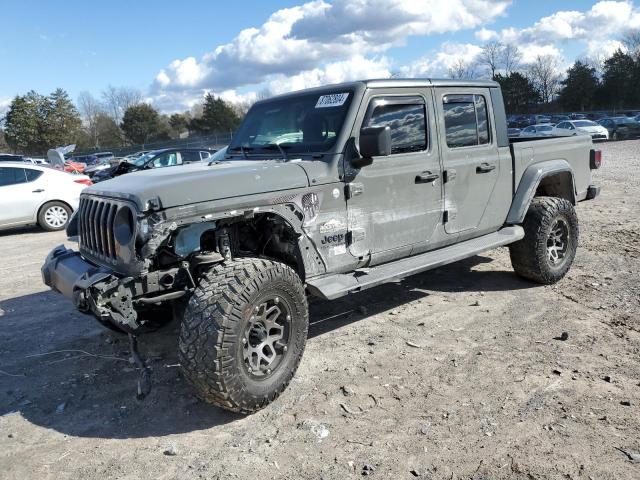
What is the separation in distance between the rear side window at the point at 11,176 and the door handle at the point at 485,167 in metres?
9.37

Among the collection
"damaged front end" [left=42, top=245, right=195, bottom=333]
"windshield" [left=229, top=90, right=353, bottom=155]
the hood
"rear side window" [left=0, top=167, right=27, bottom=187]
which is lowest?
"damaged front end" [left=42, top=245, right=195, bottom=333]

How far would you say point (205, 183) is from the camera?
3.42 metres

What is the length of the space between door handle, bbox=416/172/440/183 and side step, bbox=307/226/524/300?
26.2 inches

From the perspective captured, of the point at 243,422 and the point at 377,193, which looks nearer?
the point at 243,422

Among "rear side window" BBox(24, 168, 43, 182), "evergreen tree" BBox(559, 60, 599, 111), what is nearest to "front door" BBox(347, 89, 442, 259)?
"rear side window" BBox(24, 168, 43, 182)

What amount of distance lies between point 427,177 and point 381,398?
6.28 ft

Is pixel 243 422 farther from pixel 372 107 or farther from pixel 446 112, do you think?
pixel 446 112

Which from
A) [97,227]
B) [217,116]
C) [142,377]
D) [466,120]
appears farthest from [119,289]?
[217,116]

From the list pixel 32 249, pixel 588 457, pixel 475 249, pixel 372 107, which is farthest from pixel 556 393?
pixel 32 249

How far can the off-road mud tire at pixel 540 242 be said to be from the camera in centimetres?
552

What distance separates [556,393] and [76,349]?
3849 millimetres

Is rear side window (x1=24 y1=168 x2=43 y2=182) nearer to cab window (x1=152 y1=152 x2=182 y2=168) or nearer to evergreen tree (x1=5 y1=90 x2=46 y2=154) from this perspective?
cab window (x1=152 y1=152 x2=182 y2=168)

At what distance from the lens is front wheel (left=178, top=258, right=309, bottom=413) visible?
321 centimetres

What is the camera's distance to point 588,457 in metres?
2.88
